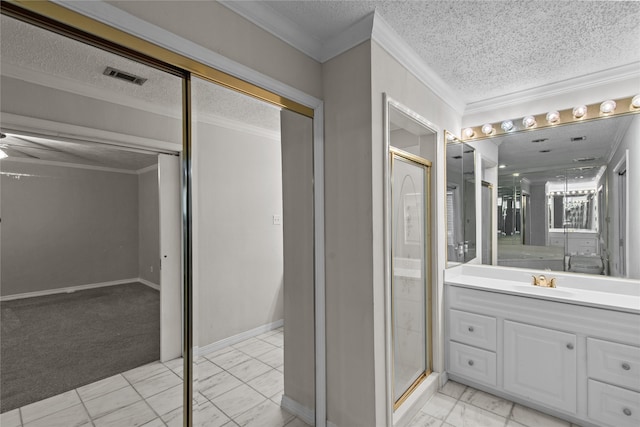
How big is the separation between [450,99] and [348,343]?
223 centimetres

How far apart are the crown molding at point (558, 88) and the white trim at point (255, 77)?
1805 mm

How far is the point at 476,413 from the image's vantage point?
2.13m

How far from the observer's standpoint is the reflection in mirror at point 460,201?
2699 millimetres

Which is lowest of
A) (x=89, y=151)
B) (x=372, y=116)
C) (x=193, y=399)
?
(x=193, y=399)

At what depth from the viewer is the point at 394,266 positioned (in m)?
2.11

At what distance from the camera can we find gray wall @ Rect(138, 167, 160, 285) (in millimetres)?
1383

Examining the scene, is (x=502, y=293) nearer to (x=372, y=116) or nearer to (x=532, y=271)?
(x=532, y=271)

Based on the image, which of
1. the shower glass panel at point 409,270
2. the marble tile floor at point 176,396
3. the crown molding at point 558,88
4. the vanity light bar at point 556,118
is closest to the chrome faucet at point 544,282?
the shower glass panel at point 409,270

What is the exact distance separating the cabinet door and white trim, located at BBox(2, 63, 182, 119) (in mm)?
2649

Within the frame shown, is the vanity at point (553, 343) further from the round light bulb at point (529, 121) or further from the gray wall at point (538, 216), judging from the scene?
the round light bulb at point (529, 121)

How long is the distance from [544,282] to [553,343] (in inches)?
23.1

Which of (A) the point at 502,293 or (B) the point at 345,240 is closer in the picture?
(B) the point at 345,240

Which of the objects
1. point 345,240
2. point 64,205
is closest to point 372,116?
point 345,240

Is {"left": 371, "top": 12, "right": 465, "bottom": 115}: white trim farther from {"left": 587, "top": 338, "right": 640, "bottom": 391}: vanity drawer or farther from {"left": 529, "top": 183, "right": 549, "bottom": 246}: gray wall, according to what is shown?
{"left": 587, "top": 338, "right": 640, "bottom": 391}: vanity drawer
